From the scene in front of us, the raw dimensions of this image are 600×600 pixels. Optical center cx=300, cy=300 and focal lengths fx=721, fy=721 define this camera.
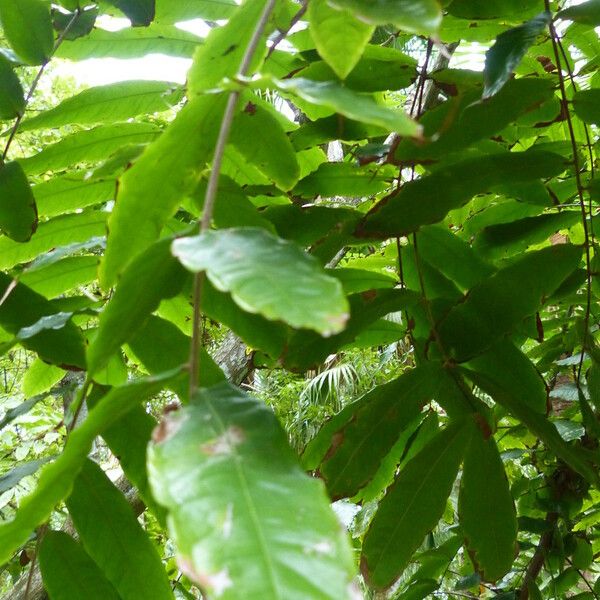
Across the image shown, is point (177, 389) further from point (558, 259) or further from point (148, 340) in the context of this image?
point (558, 259)

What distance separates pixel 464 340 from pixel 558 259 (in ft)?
0.42

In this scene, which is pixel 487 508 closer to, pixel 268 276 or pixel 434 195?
pixel 434 195

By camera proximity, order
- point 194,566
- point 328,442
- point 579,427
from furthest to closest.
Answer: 1. point 579,427
2. point 328,442
3. point 194,566

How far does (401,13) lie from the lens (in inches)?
15.0

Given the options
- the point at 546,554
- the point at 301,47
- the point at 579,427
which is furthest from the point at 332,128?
the point at 546,554

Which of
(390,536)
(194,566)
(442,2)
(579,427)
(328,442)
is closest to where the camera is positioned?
(194,566)

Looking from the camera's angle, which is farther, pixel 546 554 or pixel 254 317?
pixel 546 554

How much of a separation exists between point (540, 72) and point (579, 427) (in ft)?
1.47

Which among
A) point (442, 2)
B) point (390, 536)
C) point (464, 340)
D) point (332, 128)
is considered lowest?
point (390, 536)

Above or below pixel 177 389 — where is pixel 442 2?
above

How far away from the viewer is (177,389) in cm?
56

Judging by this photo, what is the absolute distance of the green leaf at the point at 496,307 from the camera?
67cm

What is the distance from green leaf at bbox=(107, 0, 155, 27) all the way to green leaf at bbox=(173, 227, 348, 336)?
1.37 ft

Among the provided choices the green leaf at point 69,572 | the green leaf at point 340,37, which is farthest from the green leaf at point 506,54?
the green leaf at point 69,572
